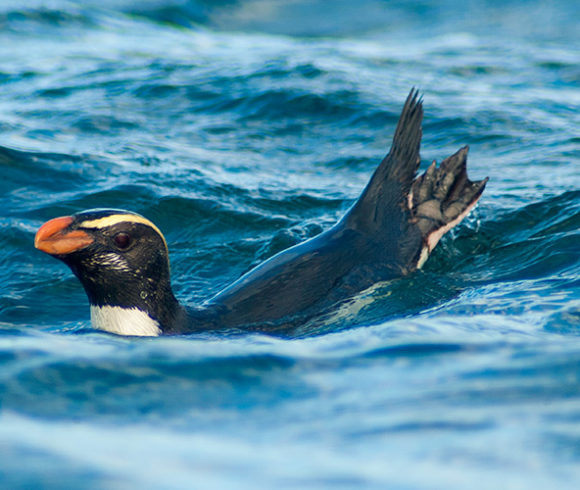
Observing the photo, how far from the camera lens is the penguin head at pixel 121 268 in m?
4.40

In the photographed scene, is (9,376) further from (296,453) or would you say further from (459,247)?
(459,247)

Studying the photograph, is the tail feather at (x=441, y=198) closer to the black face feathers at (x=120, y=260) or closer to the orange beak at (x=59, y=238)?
the black face feathers at (x=120, y=260)

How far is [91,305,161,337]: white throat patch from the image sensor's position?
4.50m

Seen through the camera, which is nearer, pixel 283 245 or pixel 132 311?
pixel 132 311

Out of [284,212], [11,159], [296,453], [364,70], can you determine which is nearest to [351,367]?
[296,453]

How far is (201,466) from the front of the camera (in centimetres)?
224

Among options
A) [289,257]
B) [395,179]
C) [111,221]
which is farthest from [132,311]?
[395,179]

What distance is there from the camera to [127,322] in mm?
4516

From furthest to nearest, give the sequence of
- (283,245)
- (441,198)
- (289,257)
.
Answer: (283,245) < (441,198) < (289,257)

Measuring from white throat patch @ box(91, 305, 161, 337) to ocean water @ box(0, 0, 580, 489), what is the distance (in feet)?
0.78

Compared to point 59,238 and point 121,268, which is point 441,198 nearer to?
point 121,268

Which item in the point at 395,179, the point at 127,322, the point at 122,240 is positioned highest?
the point at 395,179

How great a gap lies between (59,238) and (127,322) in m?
0.59

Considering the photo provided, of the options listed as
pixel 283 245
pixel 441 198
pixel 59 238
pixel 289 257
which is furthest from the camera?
pixel 283 245
